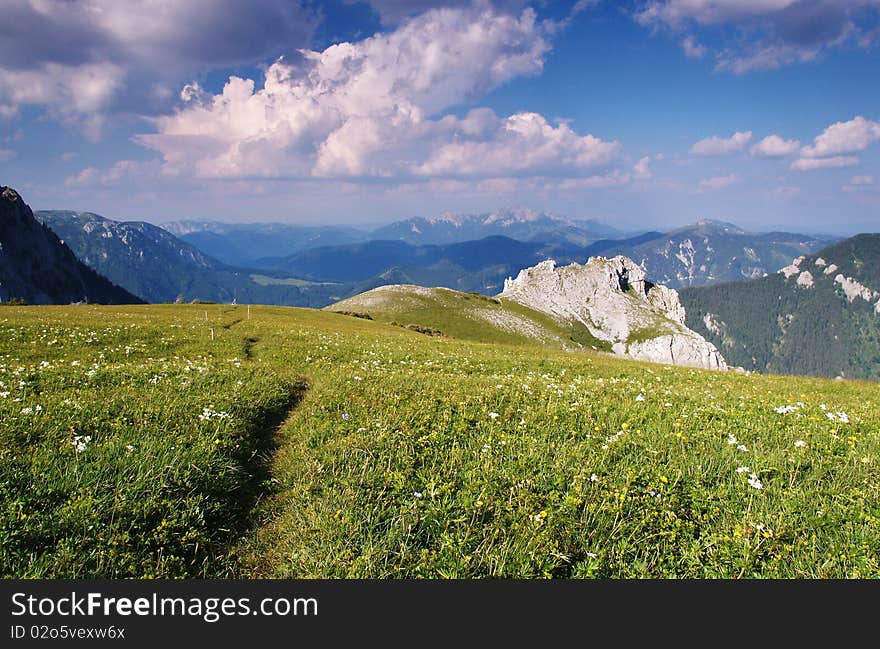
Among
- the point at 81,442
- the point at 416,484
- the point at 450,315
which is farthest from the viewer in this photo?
the point at 450,315

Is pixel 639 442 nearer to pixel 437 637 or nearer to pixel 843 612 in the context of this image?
pixel 843 612

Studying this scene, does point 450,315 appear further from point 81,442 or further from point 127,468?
point 127,468

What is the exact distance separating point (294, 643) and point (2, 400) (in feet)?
29.4

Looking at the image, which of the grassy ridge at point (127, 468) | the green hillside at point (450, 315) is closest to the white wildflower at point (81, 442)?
the grassy ridge at point (127, 468)

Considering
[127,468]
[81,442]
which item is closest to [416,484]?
[127,468]

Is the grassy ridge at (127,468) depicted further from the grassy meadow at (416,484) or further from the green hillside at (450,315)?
the green hillside at (450,315)

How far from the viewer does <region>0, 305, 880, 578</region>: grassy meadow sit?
5.59 metres

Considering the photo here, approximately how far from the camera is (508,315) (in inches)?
7672

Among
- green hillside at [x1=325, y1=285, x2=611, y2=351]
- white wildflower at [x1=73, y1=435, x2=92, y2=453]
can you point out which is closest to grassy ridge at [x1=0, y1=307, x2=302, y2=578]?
white wildflower at [x1=73, y1=435, x2=92, y2=453]

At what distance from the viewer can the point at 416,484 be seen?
7.18 meters

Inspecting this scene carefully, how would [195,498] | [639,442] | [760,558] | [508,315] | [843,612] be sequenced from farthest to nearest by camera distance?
[508,315] < [639,442] < [195,498] < [760,558] < [843,612]

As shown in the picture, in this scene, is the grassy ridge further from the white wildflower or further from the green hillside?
the green hillside

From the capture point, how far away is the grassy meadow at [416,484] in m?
5.59

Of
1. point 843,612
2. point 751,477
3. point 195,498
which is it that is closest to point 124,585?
point 195,498
